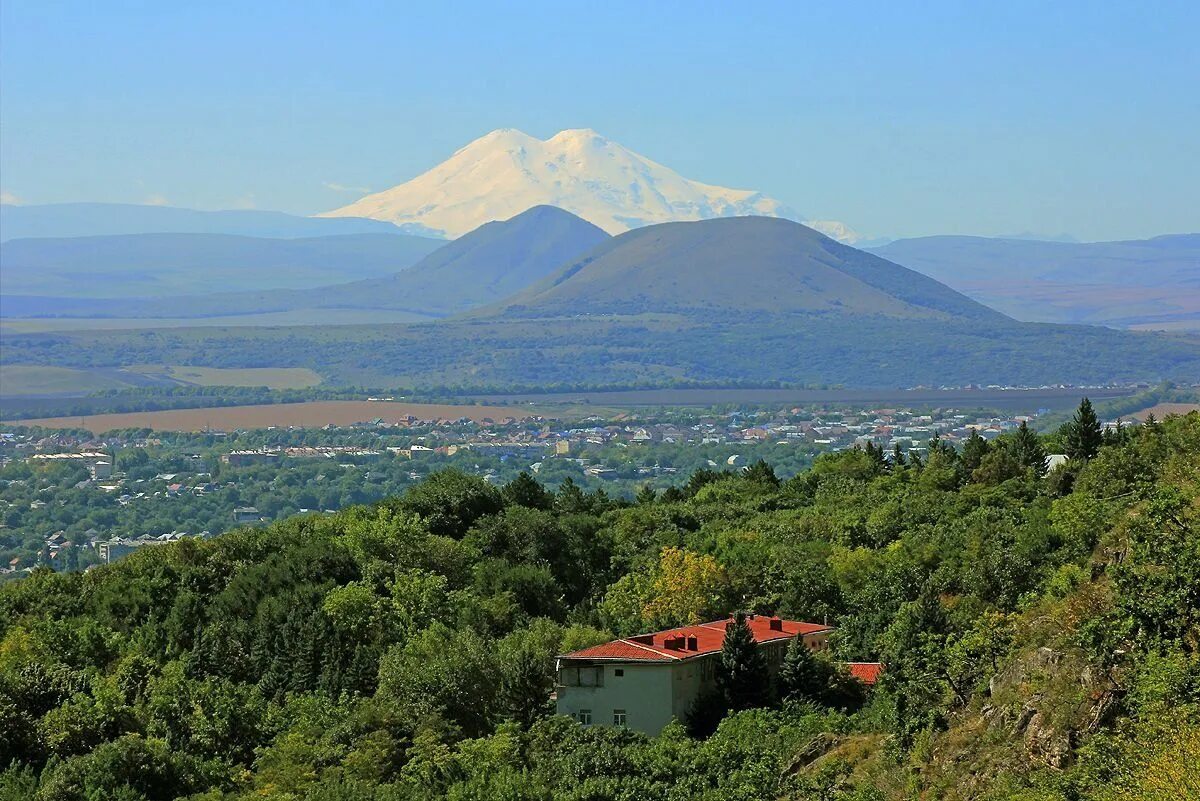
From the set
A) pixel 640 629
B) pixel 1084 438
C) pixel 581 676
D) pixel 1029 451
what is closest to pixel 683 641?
pixel 581 676

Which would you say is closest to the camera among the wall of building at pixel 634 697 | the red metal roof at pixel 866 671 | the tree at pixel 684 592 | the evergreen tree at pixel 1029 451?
the wall of building at pixel 634 697

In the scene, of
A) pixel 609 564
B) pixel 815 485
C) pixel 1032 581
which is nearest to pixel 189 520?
pixel 815 485

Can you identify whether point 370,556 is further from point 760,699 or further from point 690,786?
point 690,786

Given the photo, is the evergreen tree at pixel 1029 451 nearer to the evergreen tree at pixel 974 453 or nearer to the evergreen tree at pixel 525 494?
the evergreen tree at pixel 974 453

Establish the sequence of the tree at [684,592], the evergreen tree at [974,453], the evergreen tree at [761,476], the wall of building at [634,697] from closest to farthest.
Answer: the wall of building at [634,697] → the tree at [684,592] → the evergreen tree at [974,453] → the evergreen tree at [761,476]

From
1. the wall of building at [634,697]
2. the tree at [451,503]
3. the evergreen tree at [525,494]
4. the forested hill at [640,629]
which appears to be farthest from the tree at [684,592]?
the evergreen tree at [525,494]

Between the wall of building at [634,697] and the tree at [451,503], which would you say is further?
the tree at [451,503]

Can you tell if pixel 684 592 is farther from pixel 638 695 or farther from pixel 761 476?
pixel 761 476
